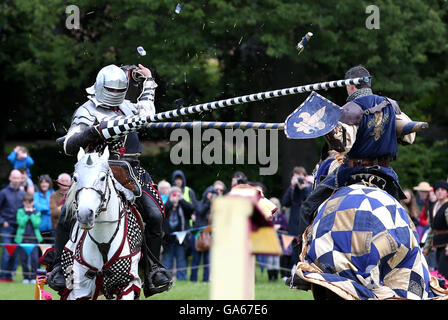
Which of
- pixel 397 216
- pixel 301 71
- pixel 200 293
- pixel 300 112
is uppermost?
pixel 301 71

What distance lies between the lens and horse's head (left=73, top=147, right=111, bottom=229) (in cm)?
→ 775

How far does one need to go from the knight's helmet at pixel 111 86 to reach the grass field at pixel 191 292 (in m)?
4.91

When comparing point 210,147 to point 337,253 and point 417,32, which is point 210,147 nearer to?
point 417,32

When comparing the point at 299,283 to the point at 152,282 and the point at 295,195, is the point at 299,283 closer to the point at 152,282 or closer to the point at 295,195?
the point at 152,282

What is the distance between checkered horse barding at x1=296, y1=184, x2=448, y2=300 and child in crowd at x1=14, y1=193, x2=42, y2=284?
35.8 feet

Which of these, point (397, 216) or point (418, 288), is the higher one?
point (397, 216)

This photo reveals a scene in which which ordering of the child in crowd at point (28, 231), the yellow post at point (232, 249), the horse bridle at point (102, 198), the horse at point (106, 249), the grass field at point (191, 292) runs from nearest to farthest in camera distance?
the yellow post at point (232, 249) < the horse bridle at point (102, 198) < the horse at point (106, 249) < the grass field at point (191, 292) < the child in crowd at point (28, 231)

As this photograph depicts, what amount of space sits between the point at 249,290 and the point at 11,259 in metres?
14.0

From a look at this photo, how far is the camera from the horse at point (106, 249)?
8.27 m

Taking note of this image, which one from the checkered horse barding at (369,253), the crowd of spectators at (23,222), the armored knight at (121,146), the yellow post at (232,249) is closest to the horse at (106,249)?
the armored knight at (121,146)

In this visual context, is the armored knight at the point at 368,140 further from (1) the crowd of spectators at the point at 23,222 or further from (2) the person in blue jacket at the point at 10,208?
(2) the person in blue jacket at the point at 10,208

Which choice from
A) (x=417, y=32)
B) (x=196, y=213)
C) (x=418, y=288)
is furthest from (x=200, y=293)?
(x=417, y=32)

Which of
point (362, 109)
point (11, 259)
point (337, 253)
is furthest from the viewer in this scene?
point (11, 259)

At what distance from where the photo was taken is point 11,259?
17.2m
